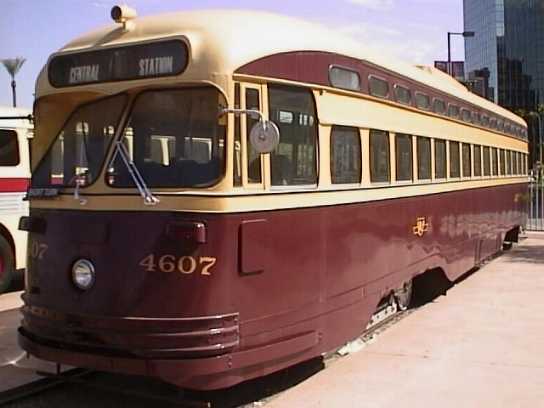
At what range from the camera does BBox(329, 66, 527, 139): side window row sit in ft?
20.8

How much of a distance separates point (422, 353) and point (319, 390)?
157cm

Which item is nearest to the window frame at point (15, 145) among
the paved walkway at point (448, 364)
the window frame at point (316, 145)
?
the paved walkway at point (448, 364)

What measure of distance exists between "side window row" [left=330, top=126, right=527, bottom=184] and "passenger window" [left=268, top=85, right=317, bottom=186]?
33 cm

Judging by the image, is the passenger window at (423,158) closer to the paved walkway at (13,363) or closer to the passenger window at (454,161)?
the passenger window at (454,161)

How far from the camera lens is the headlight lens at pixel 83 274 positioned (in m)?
5.11

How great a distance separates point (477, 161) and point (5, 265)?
25.0 feet

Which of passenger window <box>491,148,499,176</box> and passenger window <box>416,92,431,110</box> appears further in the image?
passenger window <box>491,148,499,176</box>

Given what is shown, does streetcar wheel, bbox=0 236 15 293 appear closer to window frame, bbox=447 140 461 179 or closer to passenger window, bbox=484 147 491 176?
window frame, bbox=447 140 461 179

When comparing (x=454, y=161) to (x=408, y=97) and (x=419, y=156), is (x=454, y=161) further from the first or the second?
(x=408, y=97)

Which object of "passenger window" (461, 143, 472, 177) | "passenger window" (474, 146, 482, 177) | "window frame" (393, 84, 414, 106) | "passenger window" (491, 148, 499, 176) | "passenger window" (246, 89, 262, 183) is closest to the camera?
"passenger window" (246, 89, 262, 183)

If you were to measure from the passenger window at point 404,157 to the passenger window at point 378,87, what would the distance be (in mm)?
572

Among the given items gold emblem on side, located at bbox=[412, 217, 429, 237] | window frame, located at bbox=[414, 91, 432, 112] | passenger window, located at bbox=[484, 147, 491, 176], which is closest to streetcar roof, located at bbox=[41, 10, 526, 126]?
window frame, located at bbox=[414, 91, 432, 112]

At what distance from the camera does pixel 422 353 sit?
23.3 ft

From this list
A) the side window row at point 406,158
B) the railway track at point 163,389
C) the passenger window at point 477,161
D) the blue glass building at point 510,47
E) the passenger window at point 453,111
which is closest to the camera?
the railway track at point 163,389
